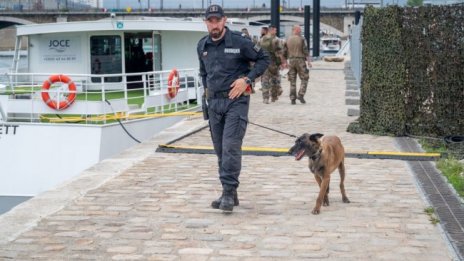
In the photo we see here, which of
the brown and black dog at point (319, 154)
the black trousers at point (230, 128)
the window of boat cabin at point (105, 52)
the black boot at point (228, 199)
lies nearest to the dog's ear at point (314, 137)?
the brown and black dog at point (319, 154)

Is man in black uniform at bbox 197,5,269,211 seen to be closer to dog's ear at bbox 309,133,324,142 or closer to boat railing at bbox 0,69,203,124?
dog's ear at bbox 309,133,324,142

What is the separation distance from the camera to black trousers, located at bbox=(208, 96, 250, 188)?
655cm

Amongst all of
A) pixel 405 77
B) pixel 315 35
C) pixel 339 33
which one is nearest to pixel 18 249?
pixel 405 77

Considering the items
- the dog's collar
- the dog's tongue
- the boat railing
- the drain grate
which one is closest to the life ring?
the boat railing

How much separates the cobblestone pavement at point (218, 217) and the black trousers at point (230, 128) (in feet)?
1.20

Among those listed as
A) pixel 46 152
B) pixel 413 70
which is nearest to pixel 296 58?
pixel 46 152

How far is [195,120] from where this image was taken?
14.4 meters

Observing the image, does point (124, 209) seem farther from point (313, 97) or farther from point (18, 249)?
point (313, 97)

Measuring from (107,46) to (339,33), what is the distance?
211ft

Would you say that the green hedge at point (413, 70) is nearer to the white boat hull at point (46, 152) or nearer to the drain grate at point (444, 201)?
the drain grate at point (444, 201)

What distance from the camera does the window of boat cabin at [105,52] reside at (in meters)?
18.9

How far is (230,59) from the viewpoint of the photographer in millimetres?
6562

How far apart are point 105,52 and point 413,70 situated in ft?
32.4

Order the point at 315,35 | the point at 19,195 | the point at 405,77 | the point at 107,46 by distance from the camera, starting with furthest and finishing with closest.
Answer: the point at 315,35 < the point at 107,46 < the point at 19,195 < the point at 405,77
